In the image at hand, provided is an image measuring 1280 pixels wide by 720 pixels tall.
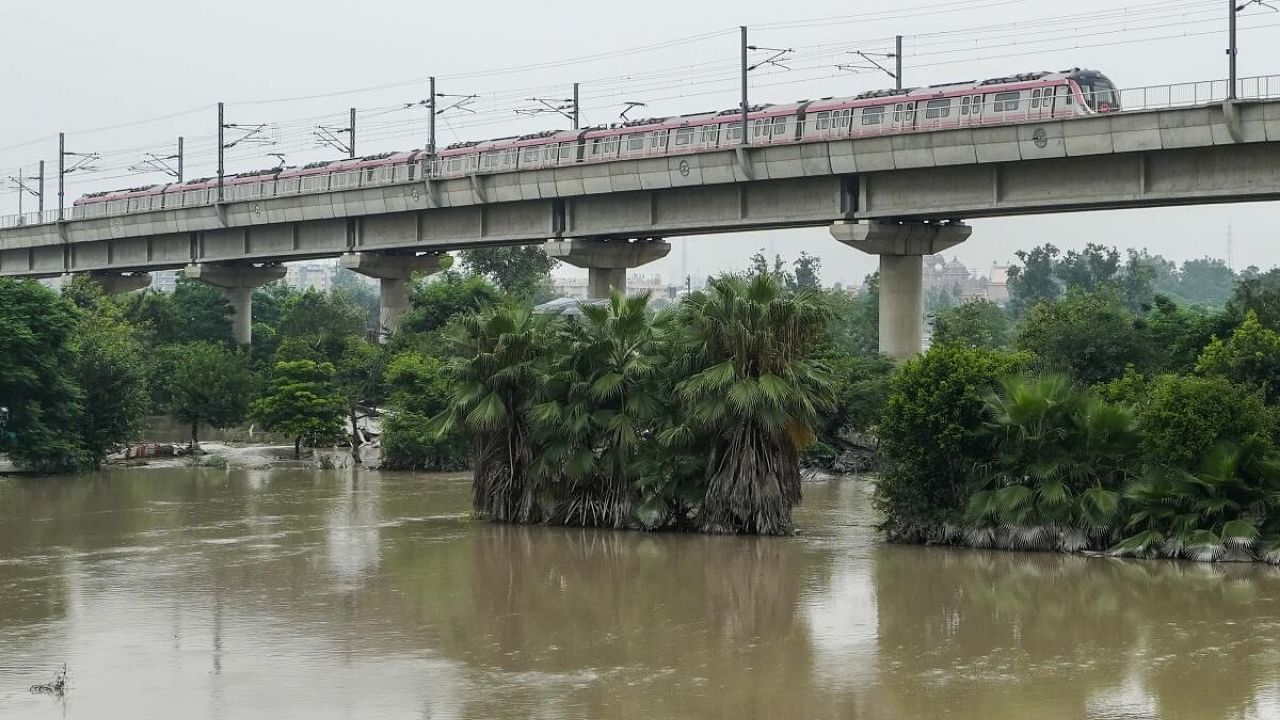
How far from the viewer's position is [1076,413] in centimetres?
2712

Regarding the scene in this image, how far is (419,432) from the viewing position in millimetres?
47562

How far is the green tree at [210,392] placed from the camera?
56.4m

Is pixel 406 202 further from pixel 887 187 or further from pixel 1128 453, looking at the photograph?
pixel 1128 453

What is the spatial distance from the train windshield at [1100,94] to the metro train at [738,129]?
0.04 m

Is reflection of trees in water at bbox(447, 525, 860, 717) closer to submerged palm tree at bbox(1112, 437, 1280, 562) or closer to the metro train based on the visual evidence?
submerged palm tree at bbox(1112, 437, 1280, 562)

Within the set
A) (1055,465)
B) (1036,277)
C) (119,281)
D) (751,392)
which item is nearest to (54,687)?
(751,392)

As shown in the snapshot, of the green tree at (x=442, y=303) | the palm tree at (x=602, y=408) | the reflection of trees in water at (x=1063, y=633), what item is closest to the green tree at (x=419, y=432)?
the green tree at (x=442, y=303)

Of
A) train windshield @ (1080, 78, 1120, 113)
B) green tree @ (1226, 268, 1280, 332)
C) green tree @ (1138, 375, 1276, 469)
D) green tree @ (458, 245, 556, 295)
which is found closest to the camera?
green tree @ (1138, 375, 1276, 469)

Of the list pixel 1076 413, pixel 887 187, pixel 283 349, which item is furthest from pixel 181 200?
pixel 1076 413

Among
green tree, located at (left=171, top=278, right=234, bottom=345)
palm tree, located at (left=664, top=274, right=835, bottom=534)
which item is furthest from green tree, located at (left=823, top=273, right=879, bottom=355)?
palm tree, located at (left=664, top=274, right=835, bottom=534)

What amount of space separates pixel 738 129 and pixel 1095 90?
1145cm

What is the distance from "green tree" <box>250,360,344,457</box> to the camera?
170ft

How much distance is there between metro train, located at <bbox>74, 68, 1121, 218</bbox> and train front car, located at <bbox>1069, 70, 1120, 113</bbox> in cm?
3

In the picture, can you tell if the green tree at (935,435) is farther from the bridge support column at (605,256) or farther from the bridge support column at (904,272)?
the bridge support column at (605,256)
